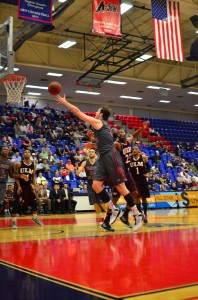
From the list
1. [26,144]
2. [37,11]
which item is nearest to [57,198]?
[26,144]

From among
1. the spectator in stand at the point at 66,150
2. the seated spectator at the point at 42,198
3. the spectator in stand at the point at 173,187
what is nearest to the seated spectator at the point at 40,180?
the seated spectator at the point at 42,198

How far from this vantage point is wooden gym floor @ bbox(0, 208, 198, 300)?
8.39ft

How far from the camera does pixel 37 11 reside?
10.2m

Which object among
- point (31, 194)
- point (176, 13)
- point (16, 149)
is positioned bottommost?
point (31, 194)

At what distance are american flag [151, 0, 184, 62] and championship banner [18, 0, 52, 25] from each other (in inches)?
149

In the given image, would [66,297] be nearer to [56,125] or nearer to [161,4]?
[161,4]

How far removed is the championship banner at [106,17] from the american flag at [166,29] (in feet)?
3.92

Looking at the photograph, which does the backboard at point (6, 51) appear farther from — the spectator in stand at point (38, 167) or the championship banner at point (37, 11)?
the spectator in stand at point (38, 167)

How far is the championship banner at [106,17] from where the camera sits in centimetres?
1212

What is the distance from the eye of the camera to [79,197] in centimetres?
1695

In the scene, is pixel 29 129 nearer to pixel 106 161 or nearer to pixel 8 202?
pixel 8 202

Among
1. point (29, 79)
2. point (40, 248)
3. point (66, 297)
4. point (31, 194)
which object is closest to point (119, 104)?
point (29, 79)

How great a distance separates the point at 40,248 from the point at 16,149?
13.4 m

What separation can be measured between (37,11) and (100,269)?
8.43 metres
